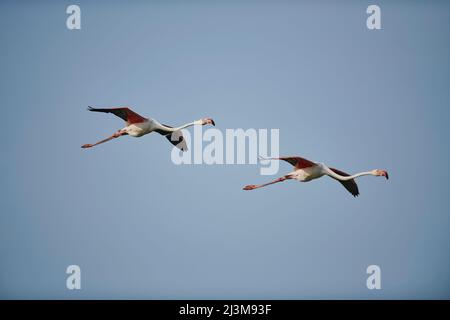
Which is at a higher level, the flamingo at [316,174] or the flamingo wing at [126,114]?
the flamingo wing at [126,114]

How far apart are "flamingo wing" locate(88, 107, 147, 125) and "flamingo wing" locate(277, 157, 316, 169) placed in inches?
38.4

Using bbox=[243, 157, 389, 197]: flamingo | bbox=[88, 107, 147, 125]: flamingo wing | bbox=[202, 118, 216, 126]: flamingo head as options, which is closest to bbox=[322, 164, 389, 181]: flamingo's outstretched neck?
bbox=[243, 157, 389, 197]: flamingo

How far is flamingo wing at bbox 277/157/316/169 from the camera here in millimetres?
5379

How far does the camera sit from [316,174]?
17.8ft

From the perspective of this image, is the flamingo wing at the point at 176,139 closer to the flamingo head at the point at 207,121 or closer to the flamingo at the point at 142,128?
the flamingo at the point at 142,128

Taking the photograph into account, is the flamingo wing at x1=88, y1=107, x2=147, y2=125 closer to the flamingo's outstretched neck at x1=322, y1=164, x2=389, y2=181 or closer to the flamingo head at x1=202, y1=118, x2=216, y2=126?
the flamingo head at x1=202, y1=118, x2=216, y2=126

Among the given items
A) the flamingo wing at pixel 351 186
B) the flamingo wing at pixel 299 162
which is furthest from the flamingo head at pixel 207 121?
the flamingo wing at pixel 351 186

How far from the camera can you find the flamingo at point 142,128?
5414mm

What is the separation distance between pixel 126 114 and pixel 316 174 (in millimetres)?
1306

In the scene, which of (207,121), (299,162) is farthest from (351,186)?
(207,121)

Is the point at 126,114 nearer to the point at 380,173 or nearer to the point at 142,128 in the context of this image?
the point at 142,128

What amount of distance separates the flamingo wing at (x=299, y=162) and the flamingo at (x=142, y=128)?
2.12ft
